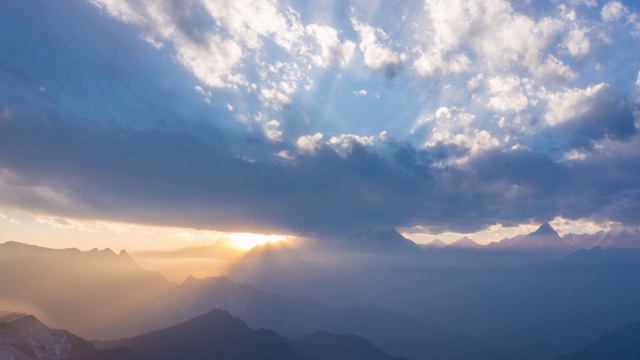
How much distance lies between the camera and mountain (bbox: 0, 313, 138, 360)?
114 meters

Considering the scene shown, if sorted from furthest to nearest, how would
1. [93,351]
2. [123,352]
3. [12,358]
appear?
[123,352]
[93,351]
[12,358]

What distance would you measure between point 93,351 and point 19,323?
90.7 feet

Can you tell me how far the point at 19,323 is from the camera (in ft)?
404

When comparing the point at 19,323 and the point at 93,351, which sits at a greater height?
the point at 19,323

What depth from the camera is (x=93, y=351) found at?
141 m

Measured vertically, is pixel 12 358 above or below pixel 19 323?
below

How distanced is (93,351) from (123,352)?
12.6m

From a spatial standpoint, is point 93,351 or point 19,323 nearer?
point 19,323

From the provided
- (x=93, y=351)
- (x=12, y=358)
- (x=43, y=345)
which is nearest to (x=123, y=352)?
(x=93, y=351)

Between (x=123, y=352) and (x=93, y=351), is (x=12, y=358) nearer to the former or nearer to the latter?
(x=93, y=351)

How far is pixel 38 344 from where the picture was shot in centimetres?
12300

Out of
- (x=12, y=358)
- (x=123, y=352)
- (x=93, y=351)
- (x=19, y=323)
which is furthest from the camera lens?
(x=123, y=352)

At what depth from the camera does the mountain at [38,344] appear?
114000 mm

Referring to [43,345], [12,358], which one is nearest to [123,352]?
[43,345]
